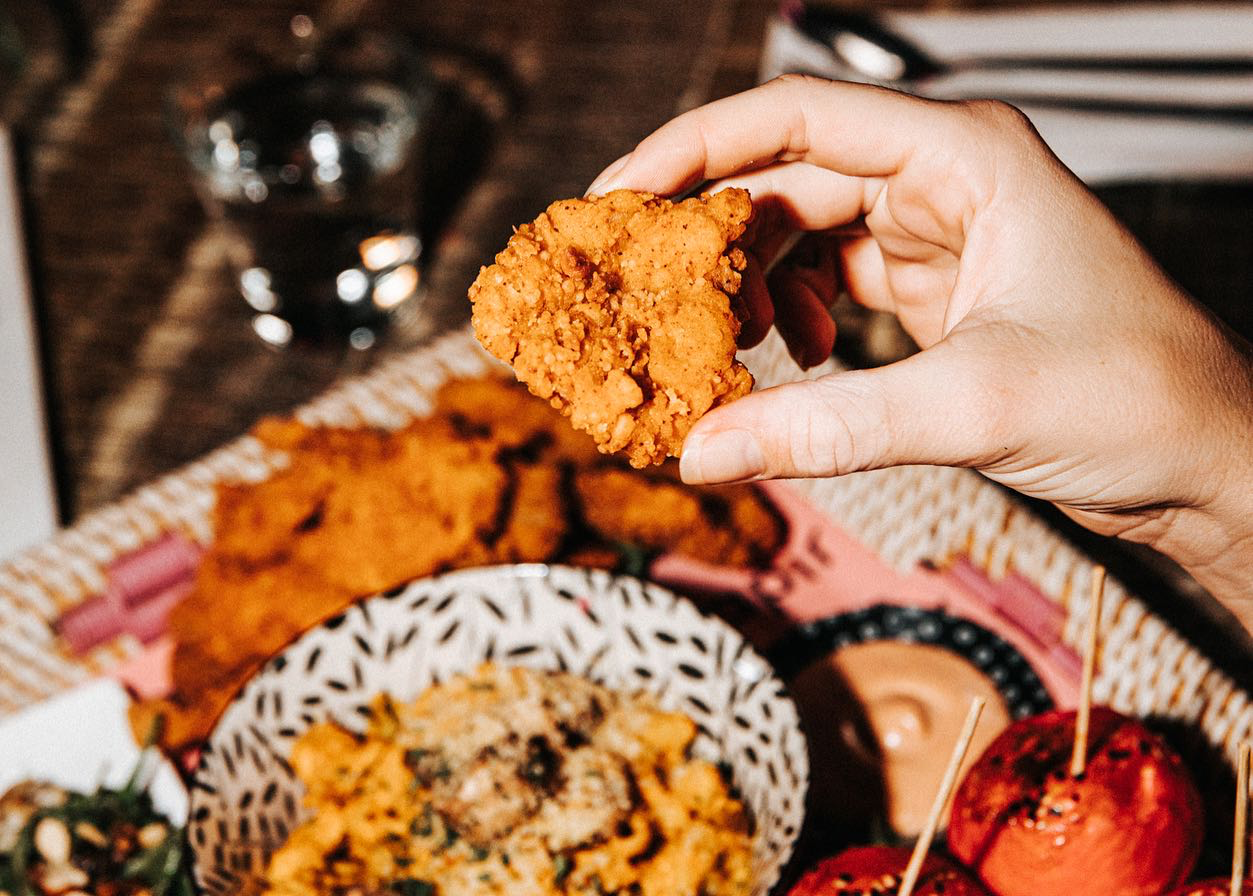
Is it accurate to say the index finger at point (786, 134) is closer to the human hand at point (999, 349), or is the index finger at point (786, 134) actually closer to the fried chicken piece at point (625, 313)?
the human hand at point (999, 349)

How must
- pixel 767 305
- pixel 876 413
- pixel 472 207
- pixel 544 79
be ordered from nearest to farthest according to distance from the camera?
pixel 876 413 → pixel 767 305 → pixel 472 207 → pixel 544 79

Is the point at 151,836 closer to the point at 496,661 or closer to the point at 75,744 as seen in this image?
the point at 75,744

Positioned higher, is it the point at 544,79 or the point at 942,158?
the point at 942,158

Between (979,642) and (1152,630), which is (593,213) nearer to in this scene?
(979,642)

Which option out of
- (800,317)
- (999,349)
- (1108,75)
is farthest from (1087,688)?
(1108,75)

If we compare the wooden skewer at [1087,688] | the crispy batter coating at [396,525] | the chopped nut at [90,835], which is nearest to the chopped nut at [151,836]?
the chopped nut at [90,835]

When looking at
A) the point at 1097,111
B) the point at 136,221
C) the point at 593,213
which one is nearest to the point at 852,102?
the point at 593,213

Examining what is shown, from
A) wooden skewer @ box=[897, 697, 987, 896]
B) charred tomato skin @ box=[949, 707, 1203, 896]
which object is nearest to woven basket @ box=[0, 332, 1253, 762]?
charred tomato skin @ box=[949, 707, 1203, 896]

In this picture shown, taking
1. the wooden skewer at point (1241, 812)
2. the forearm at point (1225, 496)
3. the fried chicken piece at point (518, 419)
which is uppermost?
the forearm at point (1225, 496)
